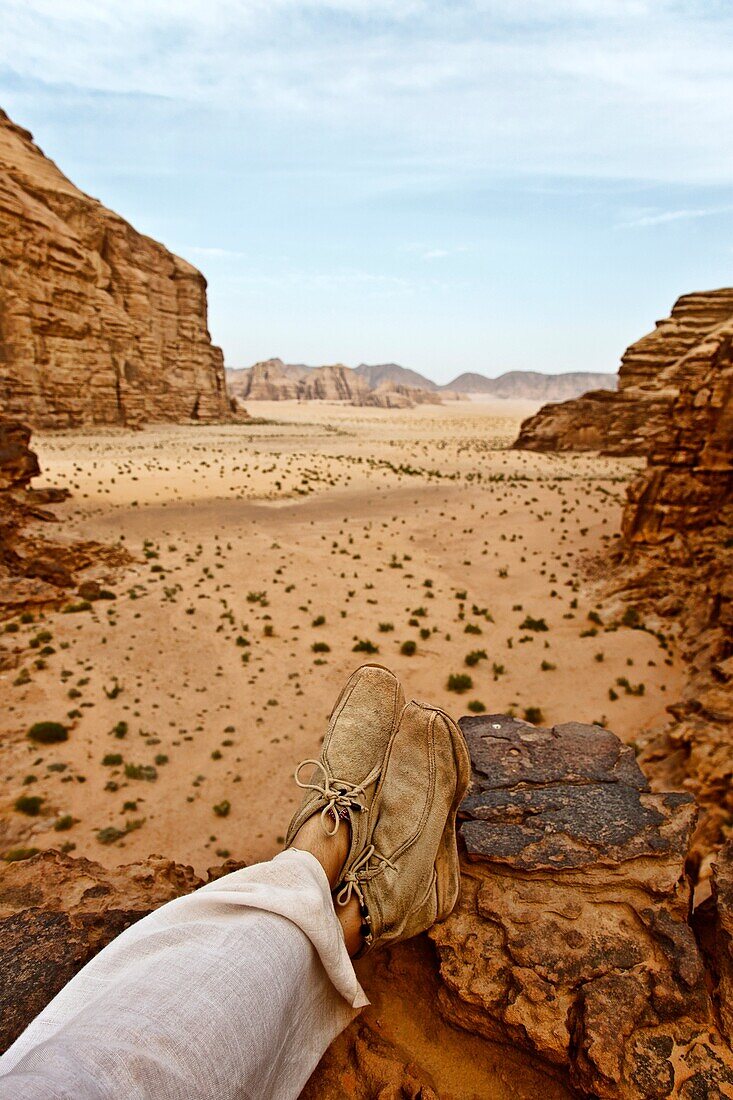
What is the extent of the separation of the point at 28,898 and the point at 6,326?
4450 centimetres

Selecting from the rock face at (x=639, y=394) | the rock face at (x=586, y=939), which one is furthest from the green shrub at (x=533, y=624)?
the rock face at (x=639, y=394)

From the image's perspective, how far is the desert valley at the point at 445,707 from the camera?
2207 mm

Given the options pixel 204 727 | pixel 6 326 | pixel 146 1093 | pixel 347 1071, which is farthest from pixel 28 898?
pixel 6 326

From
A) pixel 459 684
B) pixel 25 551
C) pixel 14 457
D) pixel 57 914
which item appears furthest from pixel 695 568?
pixel 14 457

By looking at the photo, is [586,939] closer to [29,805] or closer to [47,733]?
[29,805]

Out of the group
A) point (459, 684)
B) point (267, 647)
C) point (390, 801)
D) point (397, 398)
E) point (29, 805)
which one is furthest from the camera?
point (397, 398)

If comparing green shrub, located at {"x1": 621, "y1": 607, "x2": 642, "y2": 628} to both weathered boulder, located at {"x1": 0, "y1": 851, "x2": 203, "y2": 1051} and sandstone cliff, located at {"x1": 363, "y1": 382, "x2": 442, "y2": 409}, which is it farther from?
sandstone cliff, located at {"x1": 363, "y1": 382, "x2": 442, "y2": 409}

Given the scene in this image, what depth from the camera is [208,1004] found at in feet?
5.00

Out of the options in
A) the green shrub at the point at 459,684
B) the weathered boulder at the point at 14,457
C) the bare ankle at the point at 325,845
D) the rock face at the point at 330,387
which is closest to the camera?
the bare ankle at the point at 325,845

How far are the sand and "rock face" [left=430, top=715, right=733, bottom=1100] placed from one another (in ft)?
12.4

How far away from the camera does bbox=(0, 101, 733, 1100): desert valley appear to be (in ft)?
7.24

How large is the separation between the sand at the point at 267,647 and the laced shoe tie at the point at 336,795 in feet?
12.6

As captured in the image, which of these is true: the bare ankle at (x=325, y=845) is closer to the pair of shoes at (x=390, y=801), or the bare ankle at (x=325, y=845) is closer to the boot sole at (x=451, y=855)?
the pair of shoes at (x=390, y=801)

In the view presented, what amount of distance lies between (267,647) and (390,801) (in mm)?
8013
